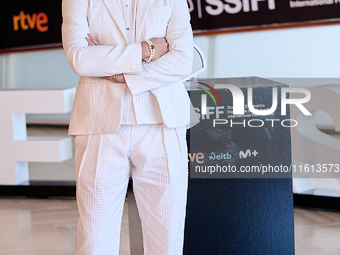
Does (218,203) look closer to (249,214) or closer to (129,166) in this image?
(249,214)

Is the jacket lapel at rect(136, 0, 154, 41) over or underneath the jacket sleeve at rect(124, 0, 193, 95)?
over

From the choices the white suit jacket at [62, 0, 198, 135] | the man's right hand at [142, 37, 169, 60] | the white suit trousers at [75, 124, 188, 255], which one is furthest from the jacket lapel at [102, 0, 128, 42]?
the white suit trousers at [75, 124, 188, 255]

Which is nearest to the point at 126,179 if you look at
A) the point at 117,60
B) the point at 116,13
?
the point at 117,60

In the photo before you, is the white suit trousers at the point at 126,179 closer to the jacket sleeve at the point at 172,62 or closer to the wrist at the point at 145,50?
the jacket sleeve at the point at 172,62

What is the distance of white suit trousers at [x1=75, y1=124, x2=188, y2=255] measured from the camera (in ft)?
5.82

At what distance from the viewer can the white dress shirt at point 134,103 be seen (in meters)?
1.76

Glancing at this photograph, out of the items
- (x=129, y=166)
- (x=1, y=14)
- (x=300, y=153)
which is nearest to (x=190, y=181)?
(x=129, y=166)

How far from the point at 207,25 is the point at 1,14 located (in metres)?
3.94

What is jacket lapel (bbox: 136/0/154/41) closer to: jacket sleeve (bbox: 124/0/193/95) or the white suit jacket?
the white suit jacket

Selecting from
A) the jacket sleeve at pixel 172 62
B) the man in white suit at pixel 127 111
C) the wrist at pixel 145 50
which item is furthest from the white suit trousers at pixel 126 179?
the wrist at pixel 145 50

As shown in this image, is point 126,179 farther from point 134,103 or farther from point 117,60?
point 117,60

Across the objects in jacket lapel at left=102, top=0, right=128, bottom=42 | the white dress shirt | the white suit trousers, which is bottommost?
the white suit trousers

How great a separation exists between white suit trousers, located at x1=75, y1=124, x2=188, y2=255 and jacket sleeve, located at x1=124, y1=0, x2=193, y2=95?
0.57 ft

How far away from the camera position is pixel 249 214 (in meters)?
2.37
